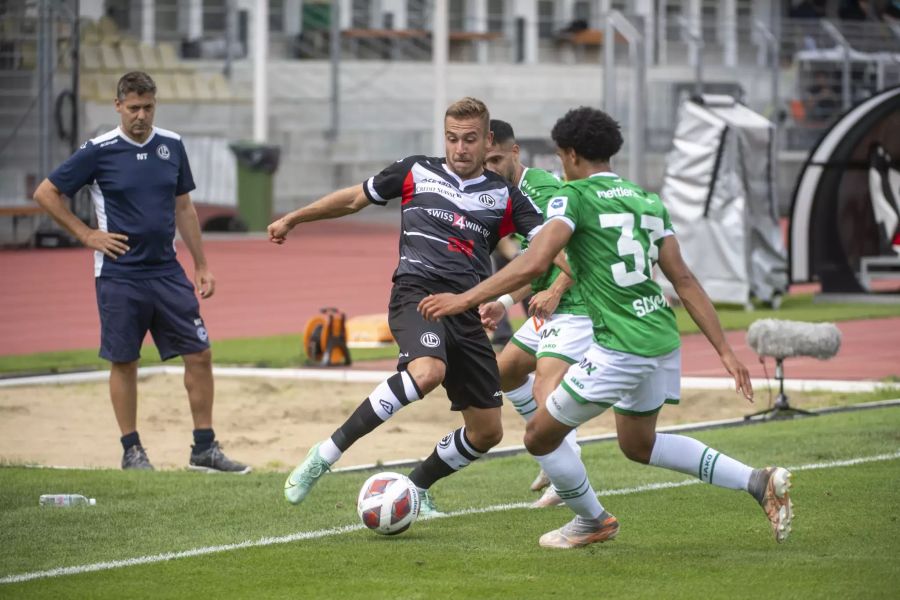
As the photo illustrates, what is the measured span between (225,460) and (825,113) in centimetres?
3311

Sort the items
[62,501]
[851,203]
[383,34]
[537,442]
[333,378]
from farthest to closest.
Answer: [383,34] → [851,203] → [333,378] → [62,501] → [537,442]

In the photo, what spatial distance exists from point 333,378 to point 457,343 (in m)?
7.08

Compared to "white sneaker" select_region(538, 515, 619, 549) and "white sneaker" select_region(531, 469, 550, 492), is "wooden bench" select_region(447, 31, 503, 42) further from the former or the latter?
"white sneaker" select_region(538, 515, 619, 549)

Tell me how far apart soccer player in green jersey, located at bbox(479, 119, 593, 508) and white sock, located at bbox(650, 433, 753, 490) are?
3.64 feet

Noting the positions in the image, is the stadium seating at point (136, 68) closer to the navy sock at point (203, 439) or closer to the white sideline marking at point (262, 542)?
the navy sock at point (203, 439)

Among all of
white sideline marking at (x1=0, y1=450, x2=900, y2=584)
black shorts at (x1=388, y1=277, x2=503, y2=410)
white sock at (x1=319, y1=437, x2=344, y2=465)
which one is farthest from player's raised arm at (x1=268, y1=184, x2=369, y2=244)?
white sideline marking at (x1=0, y1=450, x2=900, y2=584)

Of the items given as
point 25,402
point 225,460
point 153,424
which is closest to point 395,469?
point 225,460

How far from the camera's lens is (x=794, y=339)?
12195 millimetres

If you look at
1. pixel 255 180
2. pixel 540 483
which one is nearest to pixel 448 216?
pixel 540 483

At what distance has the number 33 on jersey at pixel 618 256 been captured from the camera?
686 centimetres

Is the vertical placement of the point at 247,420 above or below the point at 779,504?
below

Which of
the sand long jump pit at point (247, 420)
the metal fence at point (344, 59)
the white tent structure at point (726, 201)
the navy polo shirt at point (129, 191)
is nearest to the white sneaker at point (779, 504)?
the sand long jump pit at point (247, 420)

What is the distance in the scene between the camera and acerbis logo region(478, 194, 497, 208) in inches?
310

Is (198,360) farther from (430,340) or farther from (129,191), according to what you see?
(430,340)
